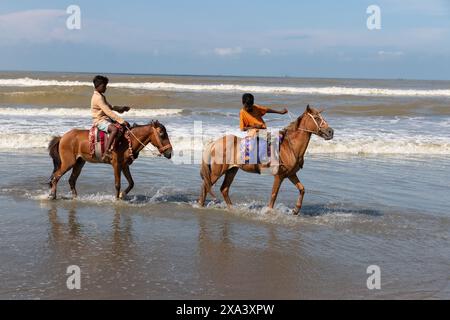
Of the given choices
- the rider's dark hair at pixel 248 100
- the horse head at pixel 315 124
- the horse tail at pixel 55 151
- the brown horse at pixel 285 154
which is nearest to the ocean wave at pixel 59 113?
the horse tail at pixel 55 151

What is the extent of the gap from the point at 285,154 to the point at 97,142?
11.3ft

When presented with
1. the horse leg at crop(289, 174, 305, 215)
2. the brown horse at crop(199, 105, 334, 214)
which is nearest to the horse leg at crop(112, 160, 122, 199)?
the brown horse at crop(199, 105, 334, 214)

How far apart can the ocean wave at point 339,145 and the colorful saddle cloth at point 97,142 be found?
18.2ft

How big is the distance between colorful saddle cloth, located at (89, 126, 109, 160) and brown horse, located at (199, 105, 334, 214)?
1875mm

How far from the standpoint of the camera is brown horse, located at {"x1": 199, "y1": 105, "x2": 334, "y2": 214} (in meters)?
8.69

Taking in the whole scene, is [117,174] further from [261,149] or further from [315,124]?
[315,124]

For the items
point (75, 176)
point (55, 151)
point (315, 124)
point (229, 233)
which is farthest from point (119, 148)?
point (315, 124)

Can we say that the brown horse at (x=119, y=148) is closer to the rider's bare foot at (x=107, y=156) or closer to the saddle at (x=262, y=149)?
the rider's bare foot at (x=107, y=156)

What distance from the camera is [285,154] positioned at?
8.77 metres

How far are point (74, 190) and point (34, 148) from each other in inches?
250

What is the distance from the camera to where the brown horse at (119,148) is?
368 inches

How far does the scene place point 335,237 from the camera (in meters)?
7.56
